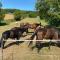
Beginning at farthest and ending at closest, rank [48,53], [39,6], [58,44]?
[39,6] < [58,44] < [48,53]

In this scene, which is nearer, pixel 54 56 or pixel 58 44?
pixel 54 56

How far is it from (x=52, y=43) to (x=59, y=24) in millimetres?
20182

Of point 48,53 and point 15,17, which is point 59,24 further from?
point 15,17

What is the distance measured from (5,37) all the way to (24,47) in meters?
1.63

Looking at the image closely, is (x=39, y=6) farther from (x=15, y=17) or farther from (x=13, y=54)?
(x=15, y=17)

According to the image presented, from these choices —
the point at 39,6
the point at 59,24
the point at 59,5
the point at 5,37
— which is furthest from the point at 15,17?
the point at 5,37

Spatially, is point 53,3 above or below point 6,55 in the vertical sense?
above

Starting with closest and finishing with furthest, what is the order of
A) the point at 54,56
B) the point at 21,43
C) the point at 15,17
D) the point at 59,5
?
the point at 54,56 → the point at 21,43 → the point at 59,5 → the point at 15,17

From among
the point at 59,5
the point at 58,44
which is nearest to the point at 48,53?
the point at 58,44

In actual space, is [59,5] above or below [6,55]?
above

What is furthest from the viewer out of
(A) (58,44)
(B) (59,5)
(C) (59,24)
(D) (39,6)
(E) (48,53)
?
(D) (39,6)

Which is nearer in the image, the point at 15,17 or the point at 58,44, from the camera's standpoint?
the point at 58,44

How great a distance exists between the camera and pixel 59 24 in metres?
31.6

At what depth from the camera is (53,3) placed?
27.7m
